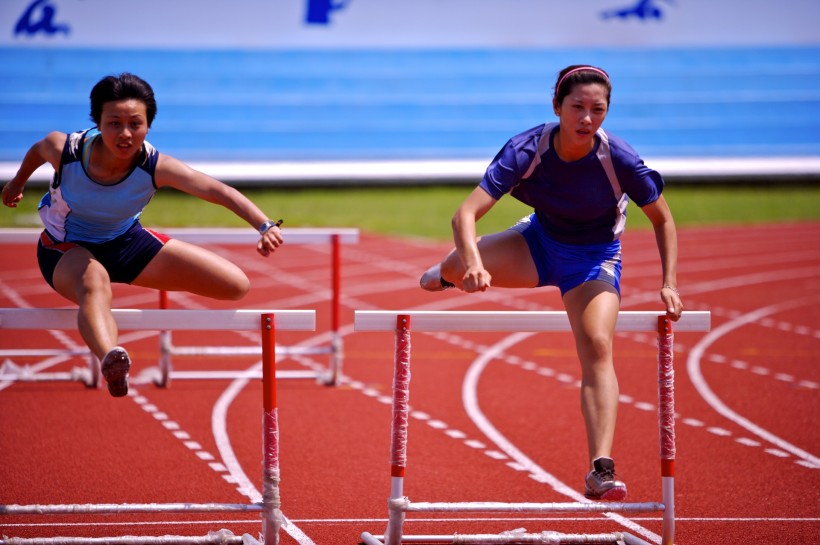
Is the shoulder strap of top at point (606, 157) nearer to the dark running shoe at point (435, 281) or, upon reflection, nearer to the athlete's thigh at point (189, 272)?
the dark running shoe at point (435, 281)

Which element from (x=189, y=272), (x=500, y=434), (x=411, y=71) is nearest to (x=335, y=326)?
(x=500, y=434)

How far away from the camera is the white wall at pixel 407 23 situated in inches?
997

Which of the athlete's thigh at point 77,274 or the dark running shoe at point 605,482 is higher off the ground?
the athlete's thigh at point 77,274

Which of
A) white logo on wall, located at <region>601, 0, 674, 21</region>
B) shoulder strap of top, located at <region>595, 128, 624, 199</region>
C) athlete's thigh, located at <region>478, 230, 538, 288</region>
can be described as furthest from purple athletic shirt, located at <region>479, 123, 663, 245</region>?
white logo on wall, located at <region>601, 0, 674, 21</region>

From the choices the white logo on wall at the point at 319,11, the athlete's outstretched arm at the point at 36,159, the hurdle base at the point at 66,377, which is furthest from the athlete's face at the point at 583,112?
the white logo on wall at the point at 319,11

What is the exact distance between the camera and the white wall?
25312mm

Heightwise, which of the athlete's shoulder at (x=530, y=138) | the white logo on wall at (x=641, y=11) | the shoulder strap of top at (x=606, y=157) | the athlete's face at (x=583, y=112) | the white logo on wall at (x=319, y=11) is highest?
the white logo on wall at (x=641, y=11)

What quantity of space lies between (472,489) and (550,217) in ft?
5.00

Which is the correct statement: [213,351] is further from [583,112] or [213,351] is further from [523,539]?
[583,112]

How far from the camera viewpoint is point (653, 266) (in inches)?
506

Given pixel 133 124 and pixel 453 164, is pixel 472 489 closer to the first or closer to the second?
pixel 133 124

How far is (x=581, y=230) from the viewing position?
4.31 meters

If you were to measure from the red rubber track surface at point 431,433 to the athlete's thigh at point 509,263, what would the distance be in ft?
3.38

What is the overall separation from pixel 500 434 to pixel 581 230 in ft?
7.35
